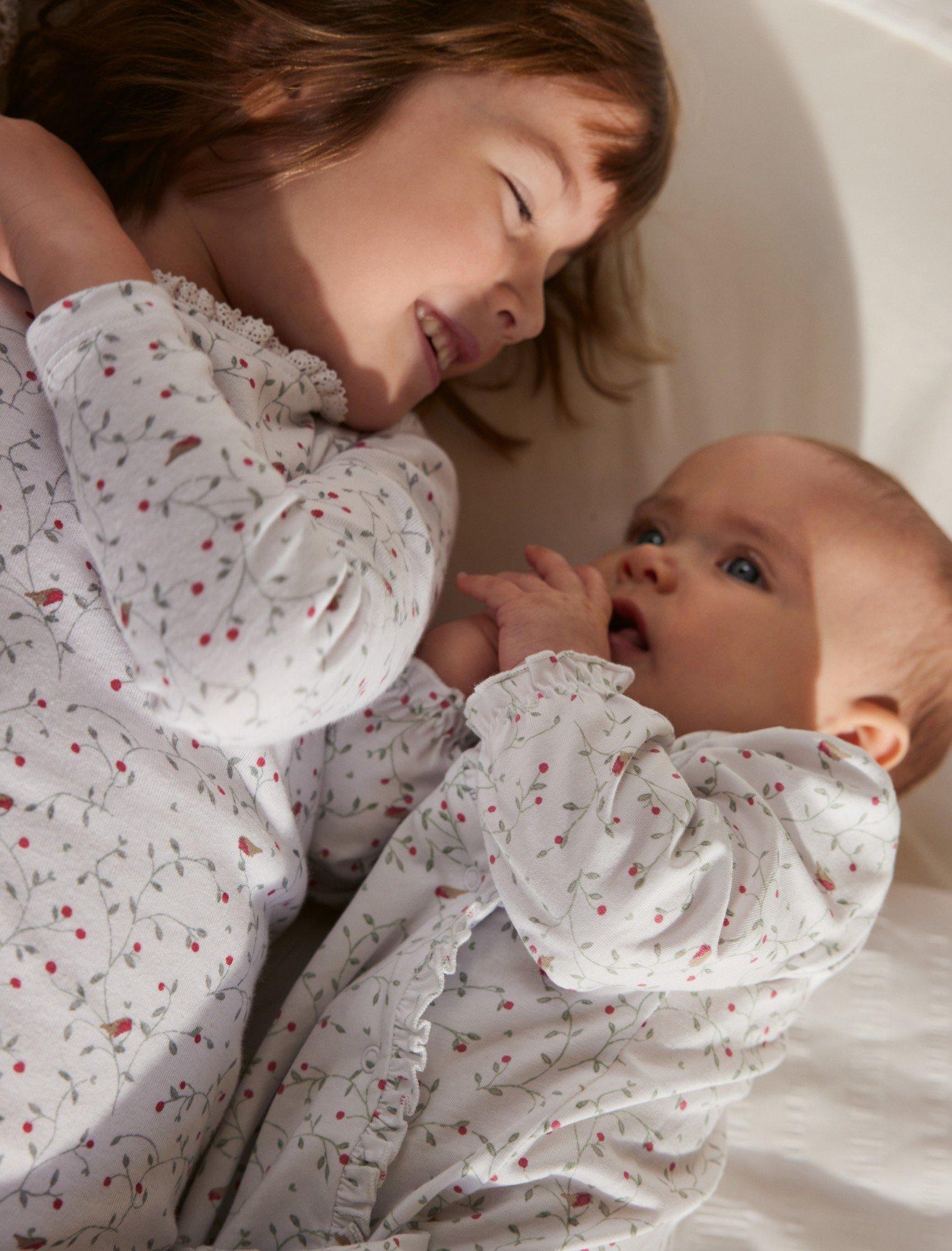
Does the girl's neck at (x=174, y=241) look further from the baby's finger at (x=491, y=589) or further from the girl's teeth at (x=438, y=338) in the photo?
the baby's finger at (x=491, y=589)

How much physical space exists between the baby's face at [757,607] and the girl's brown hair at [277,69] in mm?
444

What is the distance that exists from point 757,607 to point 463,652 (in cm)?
33

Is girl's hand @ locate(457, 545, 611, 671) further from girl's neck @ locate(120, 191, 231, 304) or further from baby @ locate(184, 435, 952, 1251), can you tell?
girl's neck @ locate(120, 191, 231, 304)

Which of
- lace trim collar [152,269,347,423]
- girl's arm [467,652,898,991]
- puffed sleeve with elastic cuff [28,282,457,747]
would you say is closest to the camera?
puffed sleeve with elastic cuff [28,282,457,747]

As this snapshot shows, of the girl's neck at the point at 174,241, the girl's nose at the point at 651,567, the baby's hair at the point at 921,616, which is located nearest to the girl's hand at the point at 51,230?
the girl's neck at the point at 174,241

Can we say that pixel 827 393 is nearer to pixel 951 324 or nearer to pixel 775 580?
pixel 951 324

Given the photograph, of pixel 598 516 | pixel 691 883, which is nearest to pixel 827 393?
pixel 598 516

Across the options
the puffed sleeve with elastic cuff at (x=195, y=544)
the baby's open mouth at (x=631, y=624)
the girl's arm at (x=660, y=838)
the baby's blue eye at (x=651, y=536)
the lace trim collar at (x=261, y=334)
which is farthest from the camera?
the baby's blue eye at (x=651, y=536)

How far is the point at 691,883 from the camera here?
95 cm

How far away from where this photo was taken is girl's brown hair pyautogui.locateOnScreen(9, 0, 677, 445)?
1.15m

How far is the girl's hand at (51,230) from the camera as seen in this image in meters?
0.95

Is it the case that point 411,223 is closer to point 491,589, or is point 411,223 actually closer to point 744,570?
point 491,589

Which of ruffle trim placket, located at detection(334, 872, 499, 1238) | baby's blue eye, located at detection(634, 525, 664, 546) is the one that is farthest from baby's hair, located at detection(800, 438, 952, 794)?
ruffle trim placket, located at detection(334, 872, 499, 1238)

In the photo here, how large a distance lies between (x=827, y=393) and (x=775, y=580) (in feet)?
1.93
